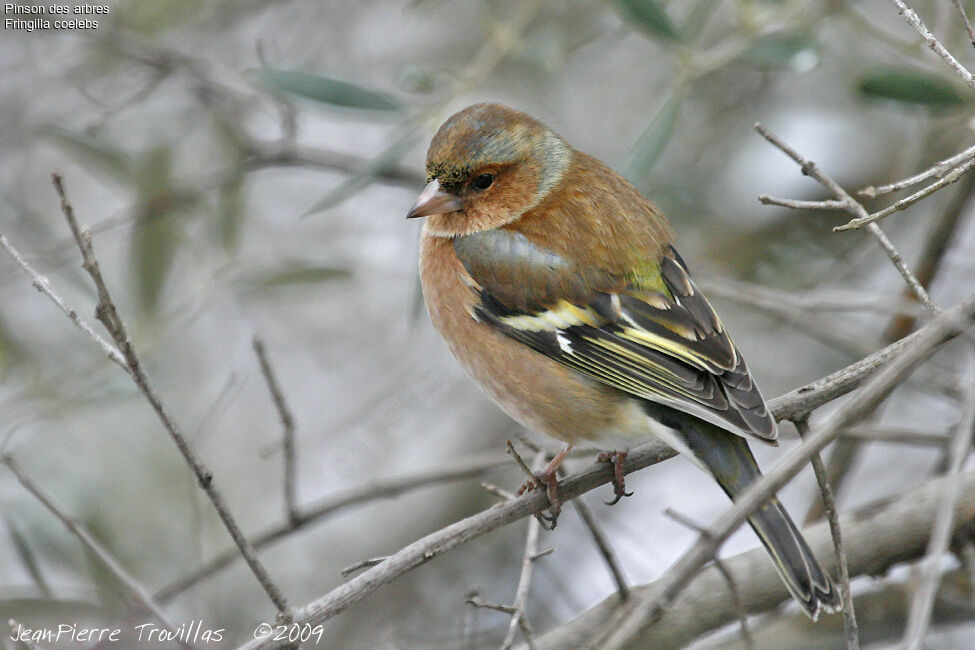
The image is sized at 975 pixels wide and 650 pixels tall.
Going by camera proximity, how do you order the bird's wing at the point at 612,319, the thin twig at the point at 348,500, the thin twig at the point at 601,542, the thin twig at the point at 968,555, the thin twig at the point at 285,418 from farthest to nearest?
the thin twig at the point at 348,500 < the thin twig at the point at 968,555 < the bird's wing at the point at 612,319 < the thin twig at the point at 601,542 < the thin twig at the point at 285,418

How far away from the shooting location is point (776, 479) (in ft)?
5.69

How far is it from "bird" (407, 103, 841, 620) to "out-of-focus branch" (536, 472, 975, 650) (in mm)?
526

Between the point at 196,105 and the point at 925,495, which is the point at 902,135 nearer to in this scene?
the point at 925,495

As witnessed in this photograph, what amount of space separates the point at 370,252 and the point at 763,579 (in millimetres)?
3677

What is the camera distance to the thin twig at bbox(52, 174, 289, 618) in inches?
89.5

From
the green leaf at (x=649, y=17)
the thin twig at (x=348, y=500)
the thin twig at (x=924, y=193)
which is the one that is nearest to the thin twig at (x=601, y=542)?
the thin twig at (x=348, y=500)

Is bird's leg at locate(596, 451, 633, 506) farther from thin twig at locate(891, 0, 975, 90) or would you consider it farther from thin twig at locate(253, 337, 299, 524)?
thin twig at locate(891, 0, 975, 90)

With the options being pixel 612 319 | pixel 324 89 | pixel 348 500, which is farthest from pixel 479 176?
pixel 348 500

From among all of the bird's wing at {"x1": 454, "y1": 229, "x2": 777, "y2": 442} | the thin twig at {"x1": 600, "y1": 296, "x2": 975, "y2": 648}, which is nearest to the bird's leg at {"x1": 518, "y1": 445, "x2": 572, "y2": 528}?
the bird's wing at {"x1": 454, "y1": 229, "x2": 777, "y2": 442}

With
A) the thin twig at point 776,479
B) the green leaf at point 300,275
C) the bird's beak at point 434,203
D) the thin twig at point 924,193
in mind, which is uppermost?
the thin twig at point 924,193

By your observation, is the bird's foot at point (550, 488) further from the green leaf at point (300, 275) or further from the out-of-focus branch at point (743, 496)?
the green leaf at point (300, 275)

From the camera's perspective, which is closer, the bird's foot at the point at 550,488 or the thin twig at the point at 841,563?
the thin twig at the point at 841,563

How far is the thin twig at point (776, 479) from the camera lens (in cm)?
168

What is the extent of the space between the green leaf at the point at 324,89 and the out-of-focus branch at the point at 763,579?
2386mm
